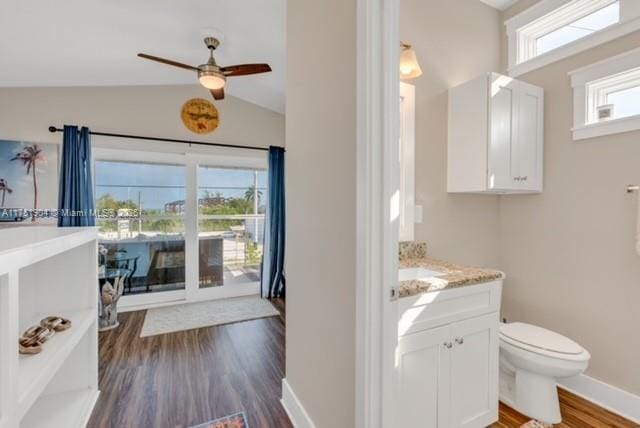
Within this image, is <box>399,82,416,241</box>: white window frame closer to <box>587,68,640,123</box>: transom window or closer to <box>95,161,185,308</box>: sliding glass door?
<box>587,68,640,123</box>: transom window

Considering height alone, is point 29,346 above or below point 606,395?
above

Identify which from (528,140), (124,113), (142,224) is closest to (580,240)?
(528,140)

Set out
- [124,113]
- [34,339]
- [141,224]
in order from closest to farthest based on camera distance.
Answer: [34,339] < [124,113] < [141,224]

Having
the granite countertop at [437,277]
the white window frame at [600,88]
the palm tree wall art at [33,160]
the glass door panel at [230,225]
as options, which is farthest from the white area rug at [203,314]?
the white window frame at [600,88]

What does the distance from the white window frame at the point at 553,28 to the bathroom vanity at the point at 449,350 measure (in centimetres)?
174

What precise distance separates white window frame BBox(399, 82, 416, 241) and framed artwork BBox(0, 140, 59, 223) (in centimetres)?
351

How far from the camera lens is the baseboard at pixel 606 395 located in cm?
176

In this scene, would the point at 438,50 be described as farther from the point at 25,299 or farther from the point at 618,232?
the point at 25,299

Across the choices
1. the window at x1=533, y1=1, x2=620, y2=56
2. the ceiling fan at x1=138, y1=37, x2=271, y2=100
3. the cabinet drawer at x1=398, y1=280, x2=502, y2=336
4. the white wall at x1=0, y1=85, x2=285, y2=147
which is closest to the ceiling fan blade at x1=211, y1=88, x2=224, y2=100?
the ceiling fan at x1=138, y1=37, x2=271, y2=100

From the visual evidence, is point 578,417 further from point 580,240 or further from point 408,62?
point 408,62

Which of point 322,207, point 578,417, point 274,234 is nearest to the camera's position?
point 322,207

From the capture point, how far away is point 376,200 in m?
1.06

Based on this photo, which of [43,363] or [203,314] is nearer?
[43,363]

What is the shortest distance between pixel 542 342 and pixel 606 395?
679 millimetres
